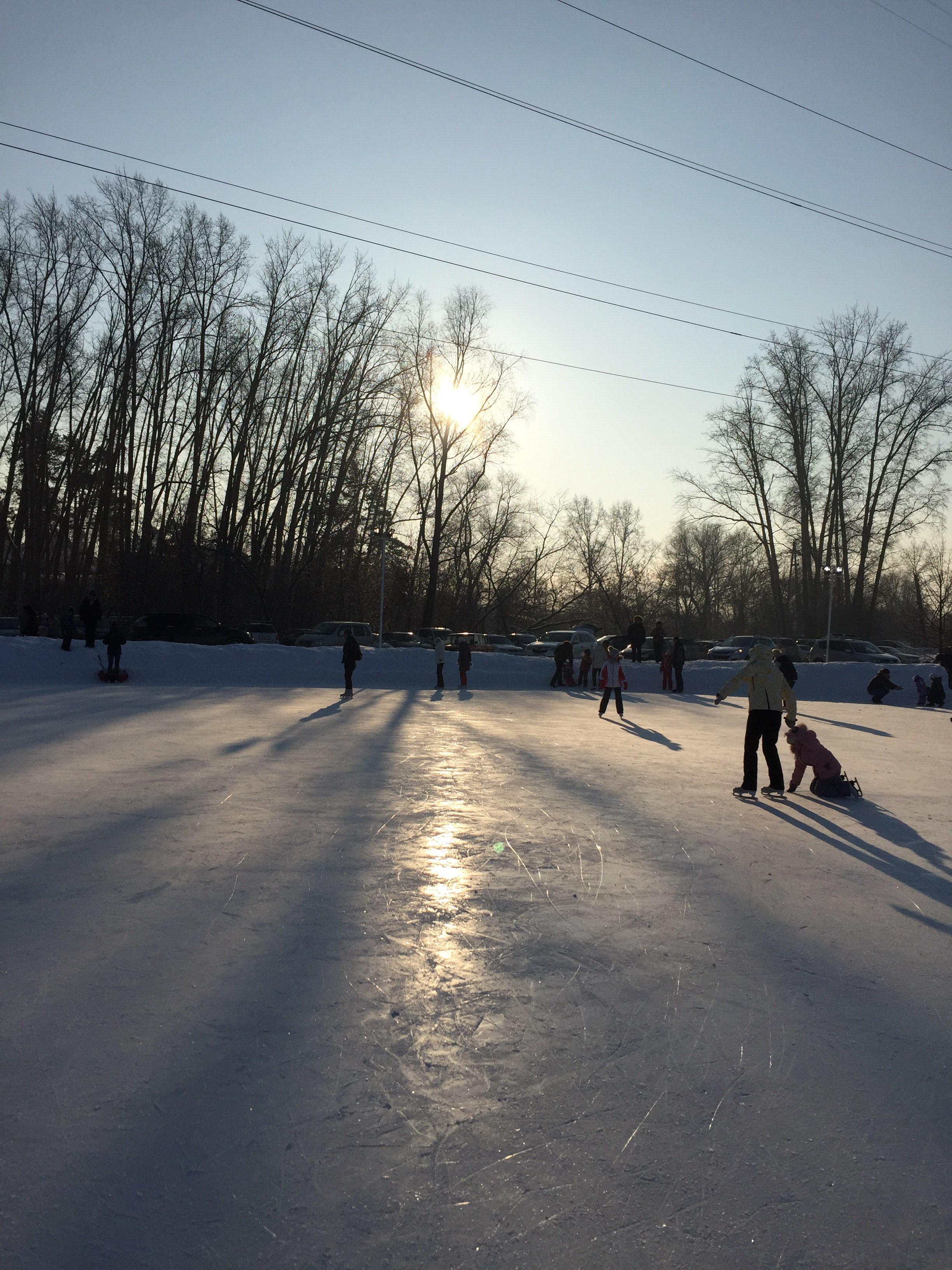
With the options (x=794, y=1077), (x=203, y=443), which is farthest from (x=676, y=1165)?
(x=203, y=443)

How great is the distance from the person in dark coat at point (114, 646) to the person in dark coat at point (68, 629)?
5.51 ft

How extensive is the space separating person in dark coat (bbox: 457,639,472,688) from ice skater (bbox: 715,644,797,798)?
15.4m

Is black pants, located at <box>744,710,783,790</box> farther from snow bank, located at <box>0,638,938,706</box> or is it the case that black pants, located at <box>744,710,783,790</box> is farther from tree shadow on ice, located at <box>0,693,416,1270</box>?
snow bank, located at <box>0,638,938,706</box>

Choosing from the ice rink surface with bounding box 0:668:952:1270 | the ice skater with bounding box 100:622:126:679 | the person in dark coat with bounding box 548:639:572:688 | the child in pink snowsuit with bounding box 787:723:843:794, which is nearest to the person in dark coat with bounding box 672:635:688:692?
the person in dark coat with bounding box 548:639:572:688

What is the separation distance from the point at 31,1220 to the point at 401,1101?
1096 millimetres

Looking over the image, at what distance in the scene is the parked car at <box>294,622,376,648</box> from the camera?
104 feet

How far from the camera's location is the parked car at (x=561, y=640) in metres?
33.5

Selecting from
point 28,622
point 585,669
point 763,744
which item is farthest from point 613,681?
point 28,622

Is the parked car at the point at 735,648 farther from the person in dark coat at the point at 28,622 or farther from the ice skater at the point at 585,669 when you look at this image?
the person in dark coat at the point at 28,622

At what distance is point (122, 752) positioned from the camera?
1073cm

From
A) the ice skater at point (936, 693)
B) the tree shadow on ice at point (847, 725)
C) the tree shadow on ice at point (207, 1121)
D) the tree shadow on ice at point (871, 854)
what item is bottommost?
the tree shadow on ice at point (207, 1121)

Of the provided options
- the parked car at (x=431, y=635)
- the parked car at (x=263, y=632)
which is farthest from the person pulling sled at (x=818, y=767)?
the parked car at (x=431, y=635)

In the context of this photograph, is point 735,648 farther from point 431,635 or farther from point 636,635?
point 636,635

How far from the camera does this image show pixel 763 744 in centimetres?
946
